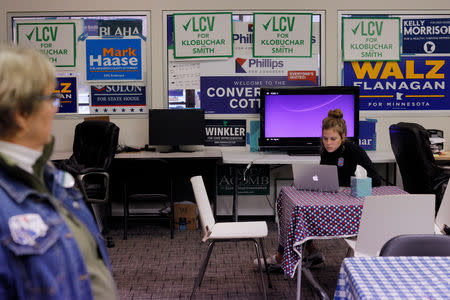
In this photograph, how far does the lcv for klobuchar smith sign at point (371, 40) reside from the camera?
17.7 ft

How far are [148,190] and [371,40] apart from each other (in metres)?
3.12

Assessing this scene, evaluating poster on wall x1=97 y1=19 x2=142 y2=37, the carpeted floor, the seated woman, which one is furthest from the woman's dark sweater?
poster on wall x1=97 y1=19 x2=142 y2=37

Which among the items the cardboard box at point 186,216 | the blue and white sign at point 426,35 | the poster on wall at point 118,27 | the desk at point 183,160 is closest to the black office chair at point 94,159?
the desk at point 183,160

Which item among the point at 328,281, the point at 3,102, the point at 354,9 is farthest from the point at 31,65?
the point at 354,9

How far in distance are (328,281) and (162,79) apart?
306 cm

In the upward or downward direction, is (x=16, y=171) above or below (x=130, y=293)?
above

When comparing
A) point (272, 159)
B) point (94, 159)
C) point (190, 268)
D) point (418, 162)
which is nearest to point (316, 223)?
point (190, 268)

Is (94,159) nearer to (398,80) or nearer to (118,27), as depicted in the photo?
(118,27)

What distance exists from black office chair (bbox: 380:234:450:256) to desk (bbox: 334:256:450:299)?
0.13 meters

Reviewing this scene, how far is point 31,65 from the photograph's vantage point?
993 millimetres

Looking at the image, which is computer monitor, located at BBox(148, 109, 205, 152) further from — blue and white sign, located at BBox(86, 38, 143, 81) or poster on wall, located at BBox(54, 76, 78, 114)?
poster on wall, located at BBox(54, 76, 78, 114)

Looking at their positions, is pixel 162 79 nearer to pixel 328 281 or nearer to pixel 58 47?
pixel 58 47

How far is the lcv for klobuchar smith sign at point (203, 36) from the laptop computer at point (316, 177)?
254cm

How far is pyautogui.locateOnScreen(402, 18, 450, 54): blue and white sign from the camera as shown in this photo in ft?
17.7
